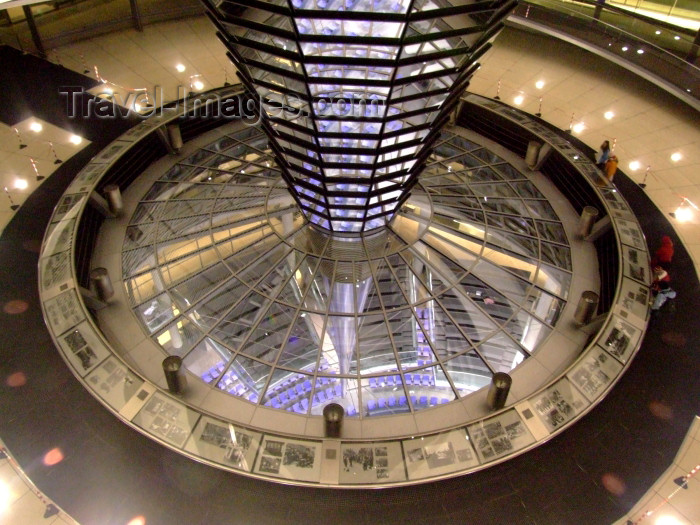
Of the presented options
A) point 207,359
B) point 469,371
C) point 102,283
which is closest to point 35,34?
point 102,283

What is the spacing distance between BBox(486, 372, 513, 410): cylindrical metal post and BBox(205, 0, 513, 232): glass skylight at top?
546 centimetres

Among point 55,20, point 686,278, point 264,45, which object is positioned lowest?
point 264,45

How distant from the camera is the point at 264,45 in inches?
446

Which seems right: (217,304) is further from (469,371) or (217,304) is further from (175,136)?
(175,136)

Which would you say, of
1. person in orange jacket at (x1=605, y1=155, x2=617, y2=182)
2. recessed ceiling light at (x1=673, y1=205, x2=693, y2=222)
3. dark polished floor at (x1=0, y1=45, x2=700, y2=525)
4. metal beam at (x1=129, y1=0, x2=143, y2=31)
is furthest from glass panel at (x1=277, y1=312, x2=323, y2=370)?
metal beam at (x1=129, y1=0, x2=143, y2=31)

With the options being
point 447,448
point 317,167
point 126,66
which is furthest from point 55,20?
point 447,448

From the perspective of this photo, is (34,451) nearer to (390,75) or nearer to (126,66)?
(390,75)

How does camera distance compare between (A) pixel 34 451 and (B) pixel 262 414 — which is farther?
(B) pixel 262 414

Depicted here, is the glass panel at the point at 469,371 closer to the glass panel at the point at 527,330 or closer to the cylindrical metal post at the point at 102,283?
the glass panel at the point at 527,330

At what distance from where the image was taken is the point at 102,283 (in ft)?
47.9

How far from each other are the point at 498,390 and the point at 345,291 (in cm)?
497

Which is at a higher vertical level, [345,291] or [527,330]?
[345,291]

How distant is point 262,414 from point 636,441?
811 cm

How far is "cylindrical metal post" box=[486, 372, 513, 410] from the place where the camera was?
12.1 meters
